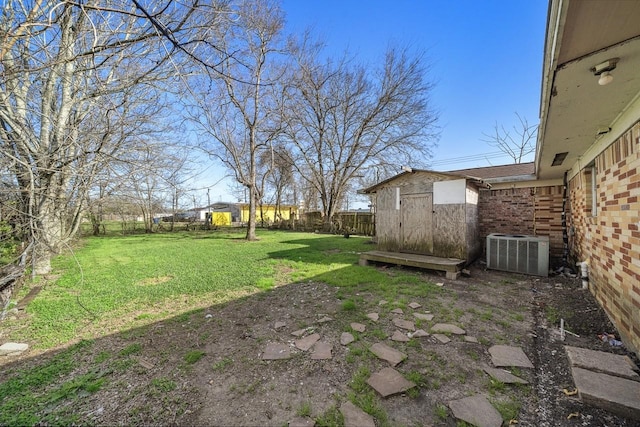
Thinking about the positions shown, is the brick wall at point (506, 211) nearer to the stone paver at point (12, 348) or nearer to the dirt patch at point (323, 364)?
the dirt patch at point (323, 364)

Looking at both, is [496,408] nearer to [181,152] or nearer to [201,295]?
[201,295]

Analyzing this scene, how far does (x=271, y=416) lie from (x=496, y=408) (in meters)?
1.64

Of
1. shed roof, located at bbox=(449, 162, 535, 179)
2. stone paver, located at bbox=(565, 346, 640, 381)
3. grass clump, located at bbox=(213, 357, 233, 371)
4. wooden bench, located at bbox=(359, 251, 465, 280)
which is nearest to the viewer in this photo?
stone paver, located at bbox=(565, 346, 640, 381)

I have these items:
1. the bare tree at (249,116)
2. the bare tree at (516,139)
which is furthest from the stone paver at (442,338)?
the bare tree at (516,139)

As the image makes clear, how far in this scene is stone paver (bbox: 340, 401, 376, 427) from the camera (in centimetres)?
168

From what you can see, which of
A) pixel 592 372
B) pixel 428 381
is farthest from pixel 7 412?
pixel 592 372

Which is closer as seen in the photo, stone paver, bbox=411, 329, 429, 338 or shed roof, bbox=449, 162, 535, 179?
stone paver, bbox=411, 329, 429, 338

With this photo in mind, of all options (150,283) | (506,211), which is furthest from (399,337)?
(506,211)

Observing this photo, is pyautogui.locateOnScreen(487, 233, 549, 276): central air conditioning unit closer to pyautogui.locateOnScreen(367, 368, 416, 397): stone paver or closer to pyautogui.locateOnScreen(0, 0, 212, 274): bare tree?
pyautogui.locateOnScreen(367, 368, 416, 397): stone paver

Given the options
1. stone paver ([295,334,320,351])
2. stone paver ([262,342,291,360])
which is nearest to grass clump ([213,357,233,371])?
stone paver ([262,342,291,360])

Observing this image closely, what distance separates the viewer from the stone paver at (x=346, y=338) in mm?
2774

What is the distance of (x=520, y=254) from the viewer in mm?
5734

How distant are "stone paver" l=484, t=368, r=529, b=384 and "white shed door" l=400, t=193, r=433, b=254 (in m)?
4.23

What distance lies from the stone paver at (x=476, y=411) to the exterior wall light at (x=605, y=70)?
2594mm
